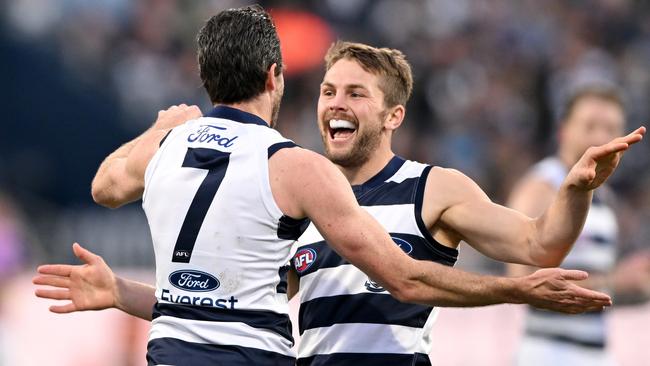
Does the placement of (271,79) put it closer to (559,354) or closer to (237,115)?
(237,115)

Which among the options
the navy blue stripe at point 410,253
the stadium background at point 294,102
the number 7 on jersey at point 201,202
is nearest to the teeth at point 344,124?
the navy blue stripe at point 410,253

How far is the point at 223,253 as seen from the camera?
452 centimetres

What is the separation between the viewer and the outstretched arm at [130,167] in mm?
4953

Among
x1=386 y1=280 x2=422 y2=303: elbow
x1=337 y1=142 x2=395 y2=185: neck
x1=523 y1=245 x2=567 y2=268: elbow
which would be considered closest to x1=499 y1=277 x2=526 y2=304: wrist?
x1=386 y1=280 x2=422 y2=303: elbow

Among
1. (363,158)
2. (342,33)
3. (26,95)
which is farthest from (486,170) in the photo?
(363,158)

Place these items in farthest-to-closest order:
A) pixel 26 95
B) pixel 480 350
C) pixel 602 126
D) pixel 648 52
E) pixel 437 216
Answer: pixel 648 52 → pixel 26 95 → pixel 480 350 → pixel 602 126 → pixel 437 216

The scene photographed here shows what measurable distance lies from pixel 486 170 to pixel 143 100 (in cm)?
401

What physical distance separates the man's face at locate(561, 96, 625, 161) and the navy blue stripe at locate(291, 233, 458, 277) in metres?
2.96

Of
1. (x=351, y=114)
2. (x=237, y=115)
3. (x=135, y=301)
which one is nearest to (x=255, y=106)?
(x=237, y=115)

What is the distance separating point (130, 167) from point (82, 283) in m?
0.64

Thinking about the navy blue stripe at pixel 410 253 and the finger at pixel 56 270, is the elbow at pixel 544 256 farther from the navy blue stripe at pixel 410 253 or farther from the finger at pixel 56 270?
the finger at pixel 56 270

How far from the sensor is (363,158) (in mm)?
5691

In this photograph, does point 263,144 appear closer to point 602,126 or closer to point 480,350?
point 602,126

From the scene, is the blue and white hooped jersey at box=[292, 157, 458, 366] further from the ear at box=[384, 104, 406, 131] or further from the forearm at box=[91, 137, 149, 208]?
the forearm at box=[91, 137, 149, 208]
